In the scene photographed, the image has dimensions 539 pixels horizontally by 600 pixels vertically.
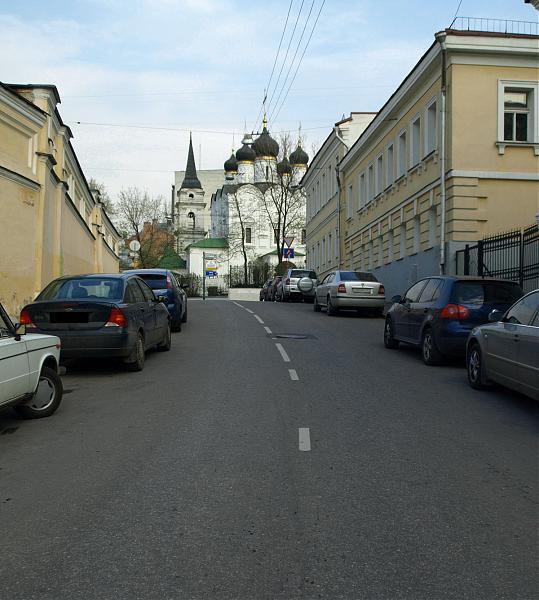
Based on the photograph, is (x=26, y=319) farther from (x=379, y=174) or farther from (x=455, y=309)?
(x=379, y=174)

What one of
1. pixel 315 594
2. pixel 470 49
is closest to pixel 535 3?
pixel 470 49

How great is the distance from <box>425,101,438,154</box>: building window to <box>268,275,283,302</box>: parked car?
15356 mm

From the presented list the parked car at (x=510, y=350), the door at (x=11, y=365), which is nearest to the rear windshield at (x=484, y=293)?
the parked car at (x=510, y=350)

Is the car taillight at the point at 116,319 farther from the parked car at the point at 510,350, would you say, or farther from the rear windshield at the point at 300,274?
the rear windshield at the point at 300,274

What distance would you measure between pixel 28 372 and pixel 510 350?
5613 mm

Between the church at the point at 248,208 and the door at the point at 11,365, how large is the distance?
4600 centimetres

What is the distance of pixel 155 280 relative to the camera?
17734mm

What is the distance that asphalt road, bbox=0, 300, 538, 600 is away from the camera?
3615 mm

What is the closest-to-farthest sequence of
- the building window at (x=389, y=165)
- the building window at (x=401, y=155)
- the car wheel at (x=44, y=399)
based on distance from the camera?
the car wheel at (x=44, y=399), the building window at (x=401, y=155), the building window at (x=389, y=165)

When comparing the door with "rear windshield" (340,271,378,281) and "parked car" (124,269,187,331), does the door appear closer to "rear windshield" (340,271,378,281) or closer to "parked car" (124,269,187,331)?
"parked car" (124,269,187,331)

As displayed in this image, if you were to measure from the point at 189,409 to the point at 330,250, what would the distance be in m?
39.3

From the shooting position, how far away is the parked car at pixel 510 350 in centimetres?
796

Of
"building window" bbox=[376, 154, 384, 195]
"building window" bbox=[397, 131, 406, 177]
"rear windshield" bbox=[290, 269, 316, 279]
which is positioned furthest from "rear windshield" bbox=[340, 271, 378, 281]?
"rear windshield" bbox=[290, 269, 316, 279]

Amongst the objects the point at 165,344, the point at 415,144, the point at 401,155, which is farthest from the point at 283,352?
the point at 401,155
